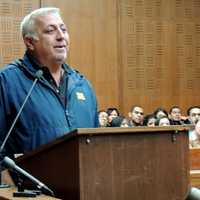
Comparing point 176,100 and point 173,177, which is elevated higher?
point 173,177

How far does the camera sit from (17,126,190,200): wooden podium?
1.65 meters

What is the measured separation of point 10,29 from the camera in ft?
29.1

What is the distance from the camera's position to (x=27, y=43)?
8.05 feet

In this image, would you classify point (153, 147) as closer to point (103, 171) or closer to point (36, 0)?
point (103, 171)

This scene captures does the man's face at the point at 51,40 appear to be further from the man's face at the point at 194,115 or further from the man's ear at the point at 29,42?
the man's face at the point at 194,115

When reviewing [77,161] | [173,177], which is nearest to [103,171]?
[77,161]

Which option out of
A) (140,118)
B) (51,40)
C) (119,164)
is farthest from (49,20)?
(140,118)

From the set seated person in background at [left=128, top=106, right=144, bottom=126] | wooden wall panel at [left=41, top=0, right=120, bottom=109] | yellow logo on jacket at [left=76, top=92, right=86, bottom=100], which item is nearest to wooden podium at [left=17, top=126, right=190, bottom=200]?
yellow logo on jacket at [left=76, top=92, right=86, bottom=100]

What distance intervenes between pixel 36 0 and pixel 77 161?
25.3ft

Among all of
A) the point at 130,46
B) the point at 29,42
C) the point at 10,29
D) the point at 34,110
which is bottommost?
the point at 34,110

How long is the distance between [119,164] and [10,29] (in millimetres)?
7435

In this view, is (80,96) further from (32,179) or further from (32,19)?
(32,179)

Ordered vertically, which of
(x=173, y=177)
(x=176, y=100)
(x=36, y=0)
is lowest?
(x=176, y=100)

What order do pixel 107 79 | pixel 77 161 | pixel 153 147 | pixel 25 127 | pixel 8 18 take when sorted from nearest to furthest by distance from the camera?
1. pixel 77 161
2. pixel 153 147
3. pixel 25 127
4. pixel 8 18
5. pixel 107 79
